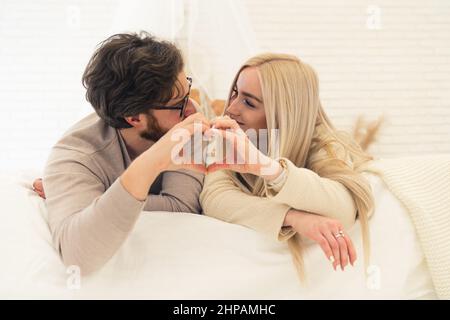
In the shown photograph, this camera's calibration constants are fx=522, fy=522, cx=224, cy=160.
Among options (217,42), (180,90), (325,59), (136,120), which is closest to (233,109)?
(180,90)

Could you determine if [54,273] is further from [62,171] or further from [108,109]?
[108,109]

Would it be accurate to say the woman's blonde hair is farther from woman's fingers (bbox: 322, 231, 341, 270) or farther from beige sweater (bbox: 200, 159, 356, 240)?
woman's fingers (bbox: 322, 231, 341, 270)

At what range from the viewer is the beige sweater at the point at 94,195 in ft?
3.51

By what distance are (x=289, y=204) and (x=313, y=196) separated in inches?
2.4

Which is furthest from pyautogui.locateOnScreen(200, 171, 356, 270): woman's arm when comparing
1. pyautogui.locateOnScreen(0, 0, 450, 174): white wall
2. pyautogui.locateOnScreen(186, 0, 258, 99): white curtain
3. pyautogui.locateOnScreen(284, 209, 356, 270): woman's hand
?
pyautogui.locateOnScreen(0, 0, 450, 174): white wall

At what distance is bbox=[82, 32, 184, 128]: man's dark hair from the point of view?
4.28 feet

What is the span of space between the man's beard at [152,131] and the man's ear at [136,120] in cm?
2

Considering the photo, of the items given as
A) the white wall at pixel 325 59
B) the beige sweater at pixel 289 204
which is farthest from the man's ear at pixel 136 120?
the white wall at pixel 325 59

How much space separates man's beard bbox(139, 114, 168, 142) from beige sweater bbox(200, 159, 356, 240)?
0.25m

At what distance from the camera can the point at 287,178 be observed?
45.9 inches

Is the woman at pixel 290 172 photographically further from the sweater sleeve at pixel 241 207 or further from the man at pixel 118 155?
the man at pixel 118 155

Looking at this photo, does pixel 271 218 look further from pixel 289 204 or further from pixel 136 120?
pixel 136 120

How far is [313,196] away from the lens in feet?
3.88
